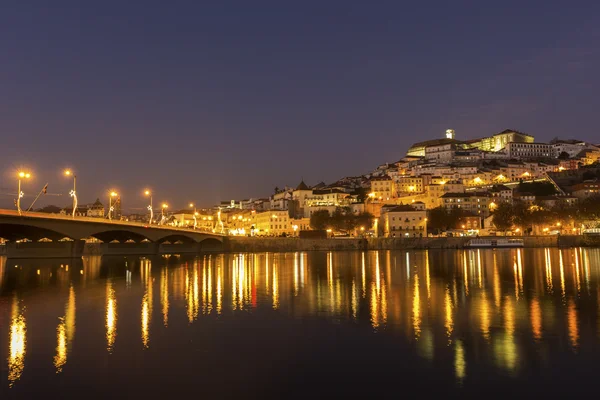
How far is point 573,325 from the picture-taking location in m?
15.4

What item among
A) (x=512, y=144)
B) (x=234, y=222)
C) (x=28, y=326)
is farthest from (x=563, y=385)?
(x=512, y=144)

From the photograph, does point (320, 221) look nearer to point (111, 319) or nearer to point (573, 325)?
point (111, 319)

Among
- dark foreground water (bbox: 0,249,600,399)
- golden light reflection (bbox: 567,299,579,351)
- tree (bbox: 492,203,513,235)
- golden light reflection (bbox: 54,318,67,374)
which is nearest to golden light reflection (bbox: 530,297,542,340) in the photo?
dark foreground water (bbox: 0,249,600,399)

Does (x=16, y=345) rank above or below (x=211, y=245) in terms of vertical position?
below

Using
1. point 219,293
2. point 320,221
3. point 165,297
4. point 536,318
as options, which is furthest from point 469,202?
point 536,318

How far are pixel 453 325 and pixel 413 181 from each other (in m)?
124

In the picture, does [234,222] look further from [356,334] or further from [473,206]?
[356,334]

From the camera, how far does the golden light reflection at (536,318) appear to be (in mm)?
14250

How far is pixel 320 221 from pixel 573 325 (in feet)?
297

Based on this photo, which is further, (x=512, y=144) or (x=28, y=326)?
(x=512, y=144)

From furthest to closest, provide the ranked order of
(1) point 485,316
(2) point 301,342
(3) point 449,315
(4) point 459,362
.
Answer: (3) point 449,315
(1) point 485,316
(2) point 301,342
(4) point 459,362

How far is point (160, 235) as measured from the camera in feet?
203

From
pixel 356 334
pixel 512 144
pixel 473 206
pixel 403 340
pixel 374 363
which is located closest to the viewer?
pixel 374 363

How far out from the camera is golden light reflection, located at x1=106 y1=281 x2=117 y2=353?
1373 cm
